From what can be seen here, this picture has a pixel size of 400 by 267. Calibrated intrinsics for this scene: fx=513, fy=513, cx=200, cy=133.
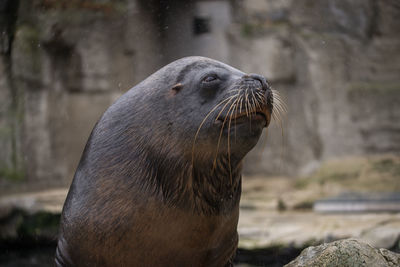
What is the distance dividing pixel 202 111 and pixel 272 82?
20.2 ft

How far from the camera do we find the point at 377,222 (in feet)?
16.6

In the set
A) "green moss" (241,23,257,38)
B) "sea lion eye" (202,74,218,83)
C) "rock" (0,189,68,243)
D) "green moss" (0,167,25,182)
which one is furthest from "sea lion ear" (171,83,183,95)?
"green moss" (241,23,257,38)

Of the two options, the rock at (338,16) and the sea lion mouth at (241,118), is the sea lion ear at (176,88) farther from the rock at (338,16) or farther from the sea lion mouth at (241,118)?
the rock at (338,16)

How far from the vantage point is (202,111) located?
2418 mm

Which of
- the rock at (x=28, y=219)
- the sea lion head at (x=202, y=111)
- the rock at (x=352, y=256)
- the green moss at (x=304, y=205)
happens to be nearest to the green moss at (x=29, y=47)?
the rock at (x=28, y=219)

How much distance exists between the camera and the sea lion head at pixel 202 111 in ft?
7.71

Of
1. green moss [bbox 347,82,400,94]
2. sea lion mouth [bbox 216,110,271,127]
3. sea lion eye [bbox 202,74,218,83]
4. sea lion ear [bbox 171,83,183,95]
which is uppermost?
sea lion eye [bbox 202,74,218,83]

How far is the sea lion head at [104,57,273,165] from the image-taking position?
2.35 metres

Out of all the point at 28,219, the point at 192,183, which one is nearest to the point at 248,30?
the point at 28,219

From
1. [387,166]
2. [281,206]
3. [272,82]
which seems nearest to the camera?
[281,206]

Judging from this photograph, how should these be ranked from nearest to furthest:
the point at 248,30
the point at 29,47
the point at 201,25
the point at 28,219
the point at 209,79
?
1. the point at 209,79
2. the point at 28,219
3. the point at 201,25
4. the point at 29,47
5. the point at 248,30

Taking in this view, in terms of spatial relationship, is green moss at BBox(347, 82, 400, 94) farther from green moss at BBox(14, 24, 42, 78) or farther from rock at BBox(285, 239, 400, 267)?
rock at BBox(285, 239, 400, 267)

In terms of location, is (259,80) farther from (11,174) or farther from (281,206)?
(11,174)

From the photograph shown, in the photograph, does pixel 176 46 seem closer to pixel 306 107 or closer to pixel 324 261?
pixel 324 261
